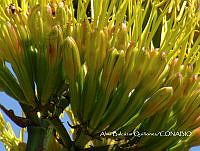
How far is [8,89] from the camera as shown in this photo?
126 cm

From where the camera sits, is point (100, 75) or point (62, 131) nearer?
point (100, 75)

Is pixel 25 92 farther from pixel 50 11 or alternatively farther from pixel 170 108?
pixel 170 108

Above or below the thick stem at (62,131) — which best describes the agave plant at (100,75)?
above

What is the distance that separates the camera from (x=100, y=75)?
1.18m

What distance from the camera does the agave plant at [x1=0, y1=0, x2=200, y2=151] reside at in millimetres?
1164

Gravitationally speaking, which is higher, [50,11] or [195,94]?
[50,11]

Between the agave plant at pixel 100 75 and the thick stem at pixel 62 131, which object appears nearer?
the agave plant at pixel 100 75

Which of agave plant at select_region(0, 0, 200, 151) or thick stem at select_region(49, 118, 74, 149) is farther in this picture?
thick stem at select_region(49, 118, 74, 149)

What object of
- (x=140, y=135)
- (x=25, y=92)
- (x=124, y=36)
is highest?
(x=124, y=36)

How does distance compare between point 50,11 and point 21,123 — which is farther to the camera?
point 21,123

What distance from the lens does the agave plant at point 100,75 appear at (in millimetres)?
1164

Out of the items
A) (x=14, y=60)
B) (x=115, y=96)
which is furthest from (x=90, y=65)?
(x=14, y=60)

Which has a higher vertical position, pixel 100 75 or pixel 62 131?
pixel 100 75

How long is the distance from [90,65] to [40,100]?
0.57 feet
